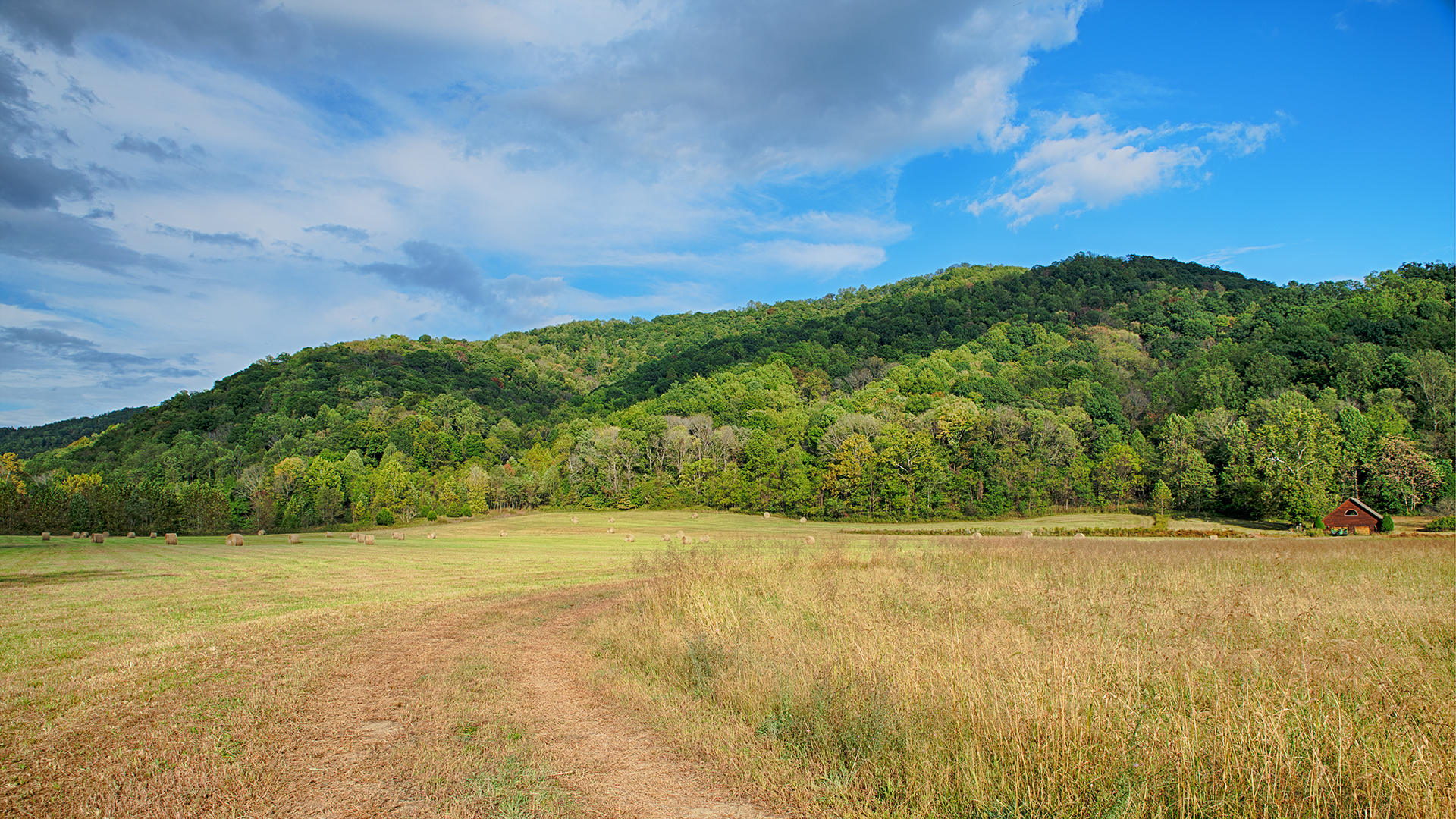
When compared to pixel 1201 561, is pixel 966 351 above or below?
above

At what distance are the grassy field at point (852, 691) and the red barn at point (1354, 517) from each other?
45.1m

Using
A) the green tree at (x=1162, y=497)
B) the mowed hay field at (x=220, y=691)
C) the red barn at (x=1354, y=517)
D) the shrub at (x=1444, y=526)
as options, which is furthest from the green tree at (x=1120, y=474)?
the mowed hay field at (x=220, y=691)

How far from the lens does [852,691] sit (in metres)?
7.02

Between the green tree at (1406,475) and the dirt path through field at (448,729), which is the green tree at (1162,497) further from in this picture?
the dirt path through field at (448,729)

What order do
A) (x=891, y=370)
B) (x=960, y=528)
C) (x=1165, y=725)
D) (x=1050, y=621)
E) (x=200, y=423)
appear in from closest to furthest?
(x=1165, y=725), (x=1050, y=621), (x=960, y=528), (x=891, y=370), (x=200, y=423)

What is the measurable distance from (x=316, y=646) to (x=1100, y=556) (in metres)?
20.9

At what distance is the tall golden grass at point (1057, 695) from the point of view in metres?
4.79

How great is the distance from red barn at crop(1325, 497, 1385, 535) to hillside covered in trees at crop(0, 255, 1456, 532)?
245 centimetres

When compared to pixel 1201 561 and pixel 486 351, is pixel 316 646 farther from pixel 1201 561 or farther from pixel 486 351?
pixel 486 351

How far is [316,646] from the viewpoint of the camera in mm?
10930

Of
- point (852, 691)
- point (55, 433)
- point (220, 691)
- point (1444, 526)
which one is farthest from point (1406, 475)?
point (55, 433)

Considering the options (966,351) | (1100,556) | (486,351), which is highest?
(486,351)

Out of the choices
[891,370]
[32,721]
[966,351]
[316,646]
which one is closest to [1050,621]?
[316,646]

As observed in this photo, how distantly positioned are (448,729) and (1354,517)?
66823mm
